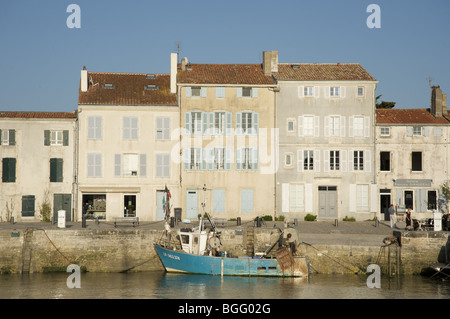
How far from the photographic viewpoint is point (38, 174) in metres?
44.8

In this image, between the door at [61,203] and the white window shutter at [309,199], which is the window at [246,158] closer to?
the white window shutter at [309,199]

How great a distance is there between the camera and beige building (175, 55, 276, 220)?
46.0m

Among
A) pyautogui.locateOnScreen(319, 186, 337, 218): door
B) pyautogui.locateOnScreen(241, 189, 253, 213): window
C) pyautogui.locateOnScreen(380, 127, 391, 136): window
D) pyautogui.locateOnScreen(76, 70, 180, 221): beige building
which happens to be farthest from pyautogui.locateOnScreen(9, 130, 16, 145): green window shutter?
pyautogui.locateOnScreen(380, 127, 391, 136): window

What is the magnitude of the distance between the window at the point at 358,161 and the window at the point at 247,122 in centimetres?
692

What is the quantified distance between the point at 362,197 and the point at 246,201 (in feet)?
25.7

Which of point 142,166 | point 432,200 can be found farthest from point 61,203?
point 432,200

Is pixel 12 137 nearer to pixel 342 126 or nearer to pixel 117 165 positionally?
pixel 117 165

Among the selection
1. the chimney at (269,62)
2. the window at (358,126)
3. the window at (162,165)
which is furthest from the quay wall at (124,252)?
the chimney at (269,62)

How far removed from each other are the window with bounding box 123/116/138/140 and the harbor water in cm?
1146

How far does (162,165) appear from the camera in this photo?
150 feet

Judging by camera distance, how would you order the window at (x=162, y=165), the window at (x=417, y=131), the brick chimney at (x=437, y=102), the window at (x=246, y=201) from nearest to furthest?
1. the window at (x=162, y=165)
2. the window at (x=246, y=201)
3. the window at (x=417, y=131)
4. the brick chimney at (x=437, y=102)

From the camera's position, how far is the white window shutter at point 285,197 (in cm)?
4625

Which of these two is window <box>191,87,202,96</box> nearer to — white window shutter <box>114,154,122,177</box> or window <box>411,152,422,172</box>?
white window shutter <box>114,154,122,177</box>
